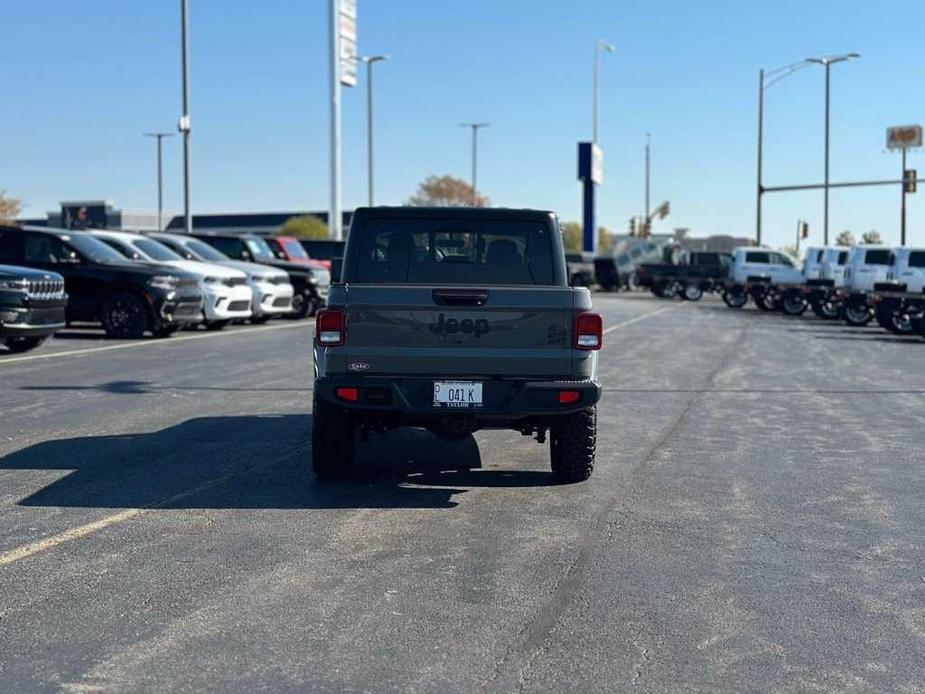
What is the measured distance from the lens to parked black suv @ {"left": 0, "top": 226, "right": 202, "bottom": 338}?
68.0 feet

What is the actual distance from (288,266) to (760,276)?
21.0m

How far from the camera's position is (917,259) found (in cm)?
3192

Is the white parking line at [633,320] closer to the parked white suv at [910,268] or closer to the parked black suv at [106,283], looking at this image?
the parked white suv at [910,268]

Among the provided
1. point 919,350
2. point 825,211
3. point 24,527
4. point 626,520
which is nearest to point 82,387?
point 24,527

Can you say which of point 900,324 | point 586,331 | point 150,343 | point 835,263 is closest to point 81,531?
point 586,331

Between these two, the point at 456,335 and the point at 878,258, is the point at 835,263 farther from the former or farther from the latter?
the point at 456,335

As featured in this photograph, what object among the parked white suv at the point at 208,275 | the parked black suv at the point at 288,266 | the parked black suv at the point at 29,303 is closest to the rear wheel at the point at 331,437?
the parked black suv at the point at 29,303

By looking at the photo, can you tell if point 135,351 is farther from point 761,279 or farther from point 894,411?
point 761,279

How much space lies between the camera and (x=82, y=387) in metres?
14.0

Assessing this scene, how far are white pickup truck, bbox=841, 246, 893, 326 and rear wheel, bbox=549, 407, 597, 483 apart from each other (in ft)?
82.0

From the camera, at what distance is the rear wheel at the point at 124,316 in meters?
20.8

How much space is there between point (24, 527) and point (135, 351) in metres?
12.1

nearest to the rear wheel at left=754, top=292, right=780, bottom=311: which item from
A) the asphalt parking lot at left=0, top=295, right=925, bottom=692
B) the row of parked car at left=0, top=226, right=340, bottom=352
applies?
the row of parked car at left=0, top=226, right=340, bottom=352

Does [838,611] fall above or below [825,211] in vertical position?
below
